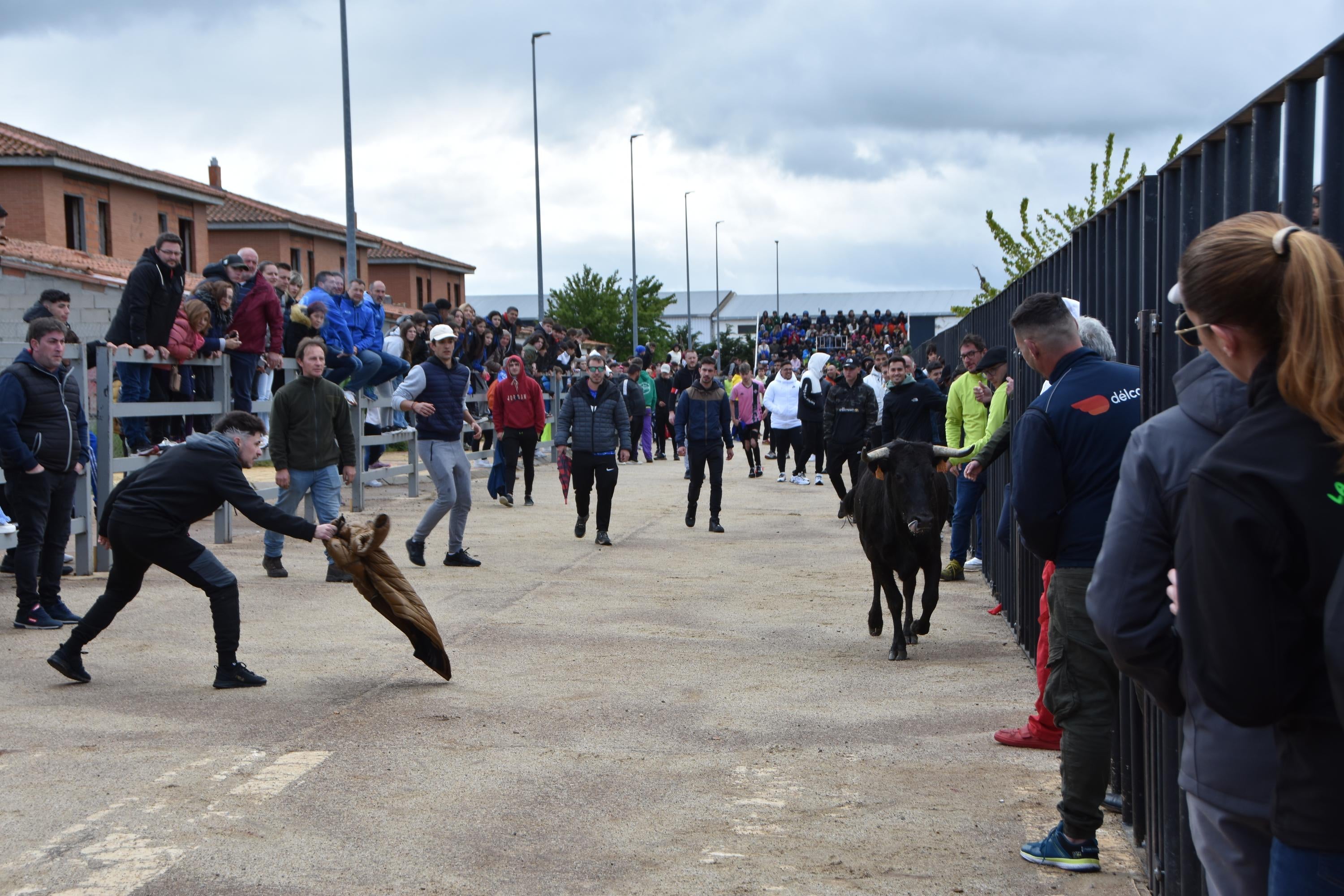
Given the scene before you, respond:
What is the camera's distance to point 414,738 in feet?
20.6

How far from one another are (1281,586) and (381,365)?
613 inches

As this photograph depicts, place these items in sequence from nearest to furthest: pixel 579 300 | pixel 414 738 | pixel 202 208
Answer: pixel 414 738 → pixel 202 208 → pixel 579 300

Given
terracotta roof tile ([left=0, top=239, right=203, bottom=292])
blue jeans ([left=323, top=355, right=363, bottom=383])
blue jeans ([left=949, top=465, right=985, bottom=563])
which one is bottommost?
blue jeans ([left=949, top=465, right=985, bottom=563])

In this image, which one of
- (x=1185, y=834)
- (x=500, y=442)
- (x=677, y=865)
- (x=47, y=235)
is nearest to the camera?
(x=1185, y=834)

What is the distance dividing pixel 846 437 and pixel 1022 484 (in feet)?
39.7

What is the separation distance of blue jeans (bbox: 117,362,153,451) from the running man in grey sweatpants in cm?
252

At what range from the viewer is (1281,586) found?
209 cm

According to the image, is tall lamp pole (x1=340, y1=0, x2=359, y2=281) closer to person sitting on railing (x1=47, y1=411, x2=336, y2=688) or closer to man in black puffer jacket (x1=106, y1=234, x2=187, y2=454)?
man in black puffer jacket (x1=106, y1=234, x2=187, y2=454)

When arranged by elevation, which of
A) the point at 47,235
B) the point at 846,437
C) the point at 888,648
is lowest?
the point at 888,648

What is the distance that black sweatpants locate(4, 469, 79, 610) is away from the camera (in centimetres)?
883

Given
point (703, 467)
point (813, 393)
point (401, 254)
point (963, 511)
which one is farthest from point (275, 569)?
point (401, 254)

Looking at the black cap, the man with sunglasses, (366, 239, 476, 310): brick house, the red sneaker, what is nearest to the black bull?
the black cap

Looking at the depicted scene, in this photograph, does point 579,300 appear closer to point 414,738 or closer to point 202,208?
point 202,208

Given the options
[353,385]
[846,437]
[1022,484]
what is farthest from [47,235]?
[1022,484]
